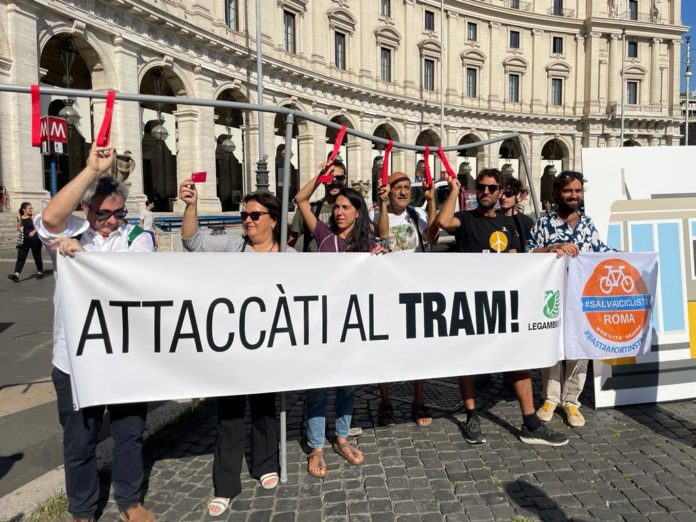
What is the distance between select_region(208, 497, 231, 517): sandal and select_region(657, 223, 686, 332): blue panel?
398cm

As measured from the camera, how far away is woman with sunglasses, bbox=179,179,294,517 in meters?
3.10

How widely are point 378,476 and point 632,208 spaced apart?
3278mm

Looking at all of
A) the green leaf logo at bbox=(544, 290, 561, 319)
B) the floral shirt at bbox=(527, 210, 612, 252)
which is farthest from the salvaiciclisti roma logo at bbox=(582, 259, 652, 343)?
the green leaf logo at bbox=(544, 290, 561, 319)

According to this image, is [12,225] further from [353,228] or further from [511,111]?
[511,111]

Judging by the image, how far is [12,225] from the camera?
15266mm

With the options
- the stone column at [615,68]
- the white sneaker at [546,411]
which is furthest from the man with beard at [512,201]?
the stone column at [615,68]

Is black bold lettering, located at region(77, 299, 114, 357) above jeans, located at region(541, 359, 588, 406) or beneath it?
above

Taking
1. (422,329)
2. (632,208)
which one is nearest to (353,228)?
(422,329)

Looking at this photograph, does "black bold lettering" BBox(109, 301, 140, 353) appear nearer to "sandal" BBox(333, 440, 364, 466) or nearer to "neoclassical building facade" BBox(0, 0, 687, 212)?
"sandal" BBox(333, 440, 364, 466)

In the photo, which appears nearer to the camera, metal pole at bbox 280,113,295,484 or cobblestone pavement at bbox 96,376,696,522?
cobblestone pavement at bbox 96,376,696,522

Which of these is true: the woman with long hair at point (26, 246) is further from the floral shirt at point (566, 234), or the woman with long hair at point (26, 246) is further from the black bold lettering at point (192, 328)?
the floral shirt at point (566, 234)

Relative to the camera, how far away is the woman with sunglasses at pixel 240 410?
3.10m

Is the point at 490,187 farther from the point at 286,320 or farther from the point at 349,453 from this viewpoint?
the point at 349,453

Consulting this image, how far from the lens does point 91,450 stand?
281 centimetres
